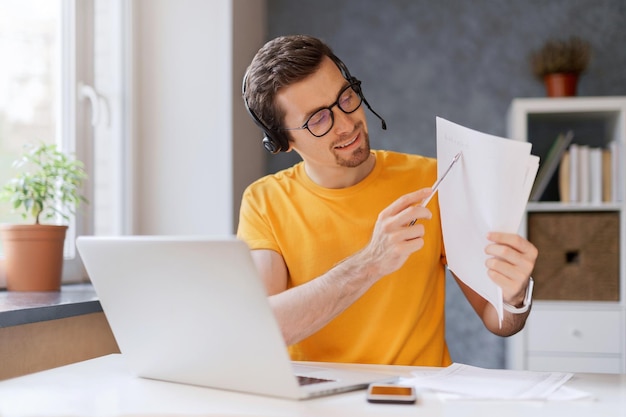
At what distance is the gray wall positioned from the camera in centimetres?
332

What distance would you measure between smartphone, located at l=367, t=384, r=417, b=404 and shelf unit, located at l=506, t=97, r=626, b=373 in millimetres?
1950

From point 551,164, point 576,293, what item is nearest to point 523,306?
point 576,293

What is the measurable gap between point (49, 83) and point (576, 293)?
202cm

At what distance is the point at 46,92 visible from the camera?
8.51 ft

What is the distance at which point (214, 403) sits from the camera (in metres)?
1.09

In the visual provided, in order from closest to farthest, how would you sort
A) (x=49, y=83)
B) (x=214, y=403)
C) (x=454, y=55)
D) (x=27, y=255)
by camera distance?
(x=214, y=403) < (x=27, y=255) < (x=49, y=83) < (x=454, y=55)

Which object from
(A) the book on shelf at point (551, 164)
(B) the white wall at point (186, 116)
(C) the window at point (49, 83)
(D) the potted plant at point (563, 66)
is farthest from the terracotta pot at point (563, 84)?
(C) the window at point (49, 83)

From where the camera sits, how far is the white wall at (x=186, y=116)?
2936 mm

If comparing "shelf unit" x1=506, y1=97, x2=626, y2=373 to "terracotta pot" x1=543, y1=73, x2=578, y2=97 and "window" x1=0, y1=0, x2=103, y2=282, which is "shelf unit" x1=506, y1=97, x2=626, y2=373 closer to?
"terracotta pot" x1=543, y1=73, x2=578, y2=97

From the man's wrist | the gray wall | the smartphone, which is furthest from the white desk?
the gray wall

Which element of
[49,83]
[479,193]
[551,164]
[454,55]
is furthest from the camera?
[454,55]

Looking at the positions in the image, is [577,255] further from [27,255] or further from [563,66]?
[27,255]

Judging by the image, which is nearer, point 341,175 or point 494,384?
point 494,384

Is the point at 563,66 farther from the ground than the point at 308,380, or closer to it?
farther from the ground
